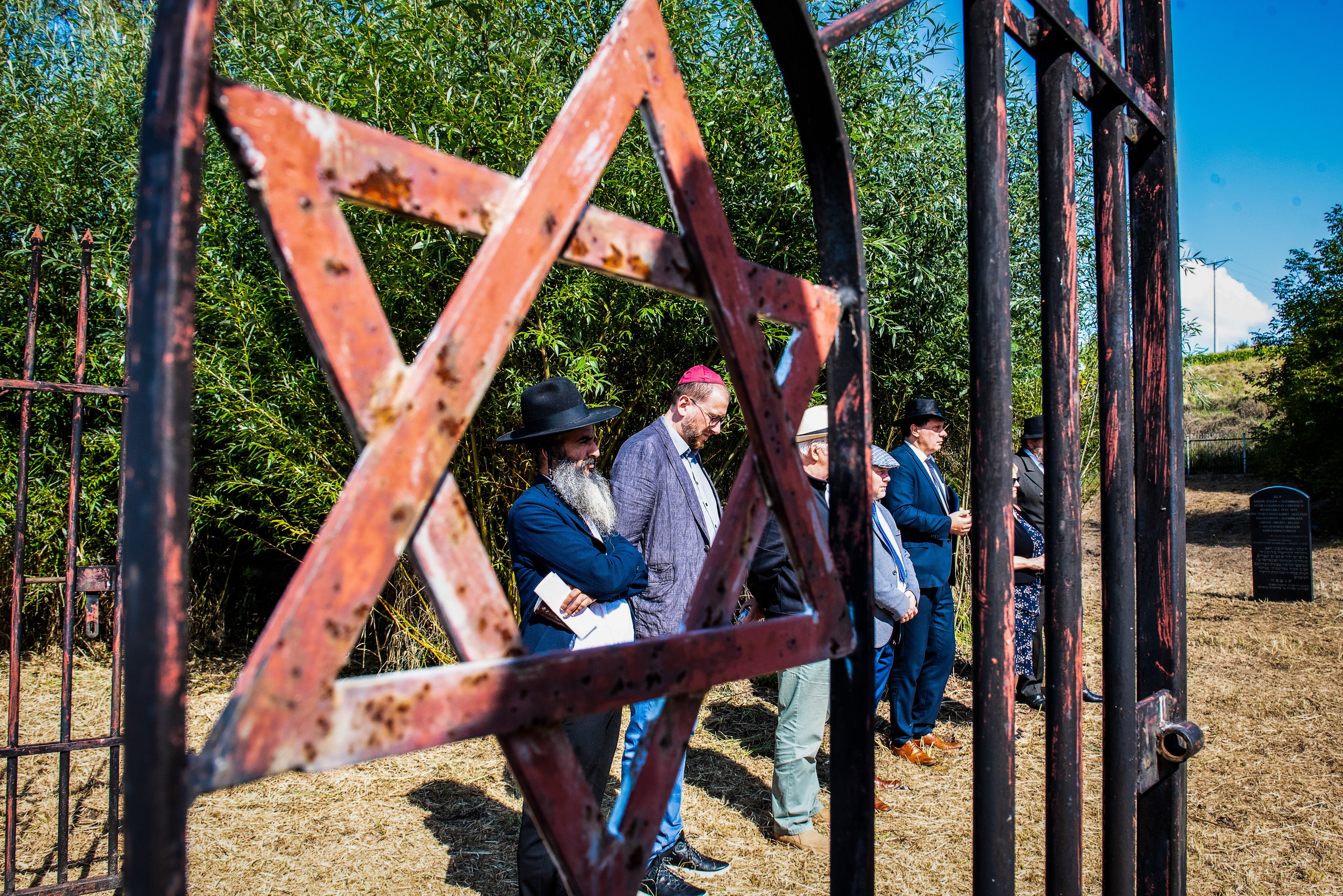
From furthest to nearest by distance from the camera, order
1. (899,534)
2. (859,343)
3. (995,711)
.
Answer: (899,534), (995,711), (859,343)

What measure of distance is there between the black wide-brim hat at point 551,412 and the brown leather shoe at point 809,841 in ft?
6.91

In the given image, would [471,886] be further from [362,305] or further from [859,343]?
[362,305]

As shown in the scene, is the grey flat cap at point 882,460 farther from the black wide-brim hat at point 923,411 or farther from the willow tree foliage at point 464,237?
the willow tree foliage at point 464,237

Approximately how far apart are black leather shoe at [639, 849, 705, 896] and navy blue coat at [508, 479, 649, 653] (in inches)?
43.9

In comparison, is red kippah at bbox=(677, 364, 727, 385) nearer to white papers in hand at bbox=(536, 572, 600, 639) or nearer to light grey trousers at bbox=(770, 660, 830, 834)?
white papers in hand at bbox=(536, 572, 600, 639)

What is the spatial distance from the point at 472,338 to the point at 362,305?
0.11m

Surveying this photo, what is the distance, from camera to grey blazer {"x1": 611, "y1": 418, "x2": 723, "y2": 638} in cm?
318

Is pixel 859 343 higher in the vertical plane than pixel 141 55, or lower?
lower

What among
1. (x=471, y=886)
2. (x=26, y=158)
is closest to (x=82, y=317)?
(x=471, y=886)

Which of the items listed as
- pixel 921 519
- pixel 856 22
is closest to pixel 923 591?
pixel 921 519

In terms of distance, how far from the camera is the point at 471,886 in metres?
3.39

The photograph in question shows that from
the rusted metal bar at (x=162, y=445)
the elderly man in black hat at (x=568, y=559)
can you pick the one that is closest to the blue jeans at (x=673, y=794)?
the elderly man in black hat at (x=568, y=559)

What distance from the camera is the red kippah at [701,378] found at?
343 cm

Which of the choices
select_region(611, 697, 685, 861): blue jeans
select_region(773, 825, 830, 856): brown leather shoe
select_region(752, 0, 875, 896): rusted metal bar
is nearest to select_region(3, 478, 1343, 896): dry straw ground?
select_region(773, 825, 830, 856): brown leather shoe
